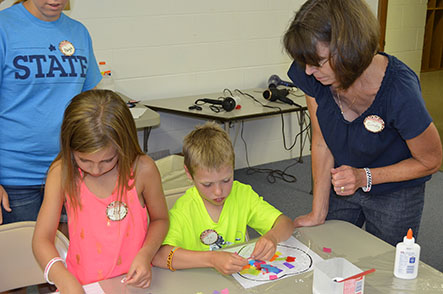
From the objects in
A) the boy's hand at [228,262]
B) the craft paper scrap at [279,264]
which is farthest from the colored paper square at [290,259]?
the boy's hand at [228,262]

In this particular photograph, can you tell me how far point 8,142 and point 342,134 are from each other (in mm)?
1170

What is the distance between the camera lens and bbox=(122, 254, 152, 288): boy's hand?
4.02 ft

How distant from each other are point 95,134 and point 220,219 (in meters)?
0.47

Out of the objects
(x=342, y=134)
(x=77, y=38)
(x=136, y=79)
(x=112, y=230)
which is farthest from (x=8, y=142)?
(x=136, y=79)

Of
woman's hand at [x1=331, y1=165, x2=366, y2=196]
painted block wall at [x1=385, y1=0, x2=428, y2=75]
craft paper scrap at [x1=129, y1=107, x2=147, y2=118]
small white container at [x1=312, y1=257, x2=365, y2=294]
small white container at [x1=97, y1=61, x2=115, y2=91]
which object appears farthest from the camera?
painted block wall at [x1=385, y1=0, x2=428, y2=75]

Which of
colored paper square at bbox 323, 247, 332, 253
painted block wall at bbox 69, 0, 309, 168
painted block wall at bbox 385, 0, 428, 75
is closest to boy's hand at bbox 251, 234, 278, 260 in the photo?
colored paper square at bbox 323, 247, 332, 253

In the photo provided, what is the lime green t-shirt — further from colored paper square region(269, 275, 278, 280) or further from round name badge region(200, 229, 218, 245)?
colored paper square region(269, 275, 278, 280)

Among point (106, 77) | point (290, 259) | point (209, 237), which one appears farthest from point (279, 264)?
point (106, 77)

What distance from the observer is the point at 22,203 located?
5.86 feet

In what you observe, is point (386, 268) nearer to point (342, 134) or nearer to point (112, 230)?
point (342, 134)

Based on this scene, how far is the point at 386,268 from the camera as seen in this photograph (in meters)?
1.30

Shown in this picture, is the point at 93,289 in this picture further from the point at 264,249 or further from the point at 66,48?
the point at 66,48

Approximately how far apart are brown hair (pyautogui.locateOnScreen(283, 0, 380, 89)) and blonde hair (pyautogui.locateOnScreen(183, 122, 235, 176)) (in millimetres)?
360

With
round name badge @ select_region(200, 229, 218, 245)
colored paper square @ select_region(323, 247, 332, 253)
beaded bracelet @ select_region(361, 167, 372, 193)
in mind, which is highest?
beaded bracelet @ select_region(361, 167, 372, 193)
